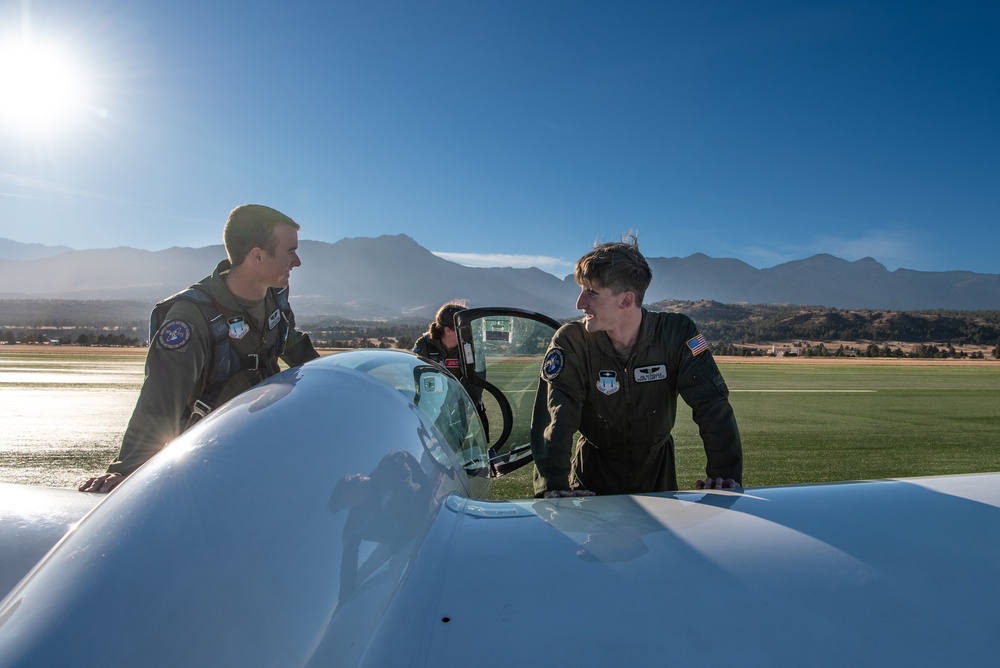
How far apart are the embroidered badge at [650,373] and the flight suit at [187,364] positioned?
2.03 meters

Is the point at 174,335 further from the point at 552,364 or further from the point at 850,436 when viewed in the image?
the point at 850,436

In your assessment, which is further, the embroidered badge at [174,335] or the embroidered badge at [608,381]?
the embroidered badge at [608,381]

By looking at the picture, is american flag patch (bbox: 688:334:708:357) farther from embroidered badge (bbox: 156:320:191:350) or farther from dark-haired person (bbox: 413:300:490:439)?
dark-haired person (bbox: 413:300:490:439)

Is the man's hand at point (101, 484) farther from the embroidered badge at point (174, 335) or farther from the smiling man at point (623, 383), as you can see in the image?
the smiling man at point (623, 383)

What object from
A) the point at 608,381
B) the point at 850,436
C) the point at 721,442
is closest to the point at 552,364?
the point at 608,381

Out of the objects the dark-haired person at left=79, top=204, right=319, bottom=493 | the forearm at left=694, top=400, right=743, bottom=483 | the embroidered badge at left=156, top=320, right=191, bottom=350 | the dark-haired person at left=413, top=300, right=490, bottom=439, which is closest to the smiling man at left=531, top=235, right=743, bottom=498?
the forearm at left=694, top=400, right=743, bottom=483

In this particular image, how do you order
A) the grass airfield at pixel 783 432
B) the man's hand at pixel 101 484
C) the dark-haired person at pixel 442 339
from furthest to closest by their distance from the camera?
the grass airfield at pixel 783 432 → the dark-haired person at pixel 442 339 → the man's hand at pixel 101 484

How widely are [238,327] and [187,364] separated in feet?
1.22

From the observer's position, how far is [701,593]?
102cm

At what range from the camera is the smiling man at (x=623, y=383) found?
10.1ft

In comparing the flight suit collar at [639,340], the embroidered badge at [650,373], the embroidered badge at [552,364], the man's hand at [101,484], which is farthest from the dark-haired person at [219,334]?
the embroidered badge at [650,373]

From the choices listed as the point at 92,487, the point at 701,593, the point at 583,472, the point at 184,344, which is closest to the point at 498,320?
the point at 583,472

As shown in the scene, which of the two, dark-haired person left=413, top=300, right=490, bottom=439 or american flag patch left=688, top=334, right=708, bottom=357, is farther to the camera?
dark-haired person left=413, top=300, right=490, bottom=439

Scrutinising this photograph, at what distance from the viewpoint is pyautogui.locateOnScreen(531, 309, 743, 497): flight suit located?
3062mm
